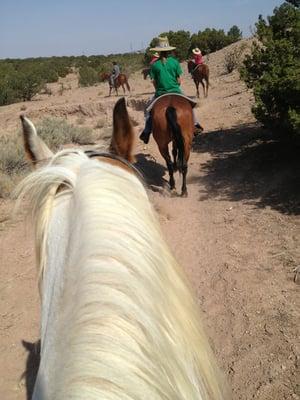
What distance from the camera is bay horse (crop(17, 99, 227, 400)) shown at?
0.90 meters

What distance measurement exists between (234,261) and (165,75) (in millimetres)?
3825

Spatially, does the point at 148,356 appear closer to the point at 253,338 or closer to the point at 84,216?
the point at 84,216

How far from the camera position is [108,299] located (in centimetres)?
99

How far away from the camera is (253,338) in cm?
358

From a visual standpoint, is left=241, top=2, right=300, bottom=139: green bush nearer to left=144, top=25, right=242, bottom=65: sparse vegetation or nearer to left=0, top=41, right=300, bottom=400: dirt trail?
left=0, top=41, right=300, bottom=400: dirt trail

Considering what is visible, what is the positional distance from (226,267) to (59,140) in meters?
7.30

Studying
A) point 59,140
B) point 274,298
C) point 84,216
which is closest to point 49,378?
point 84,216

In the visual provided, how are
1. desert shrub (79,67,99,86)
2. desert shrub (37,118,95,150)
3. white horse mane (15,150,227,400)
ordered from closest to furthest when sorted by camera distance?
white horse mane (15,150,227,400) < desert shrub (37,118,95,150) < desert shrub (79,67,99,86)

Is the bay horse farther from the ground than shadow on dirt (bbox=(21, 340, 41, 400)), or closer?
farther from the ground

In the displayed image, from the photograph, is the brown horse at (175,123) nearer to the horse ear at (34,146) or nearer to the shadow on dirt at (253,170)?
the shadow on dirt at (253,170)

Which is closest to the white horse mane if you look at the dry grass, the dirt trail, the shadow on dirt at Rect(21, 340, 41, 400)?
the dirt trail

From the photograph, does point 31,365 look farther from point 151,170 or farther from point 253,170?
point 151,170

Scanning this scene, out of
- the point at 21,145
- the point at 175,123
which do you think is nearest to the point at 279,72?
the point at 175,123

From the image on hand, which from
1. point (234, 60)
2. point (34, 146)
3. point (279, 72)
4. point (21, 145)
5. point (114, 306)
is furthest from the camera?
point (234, 60)
